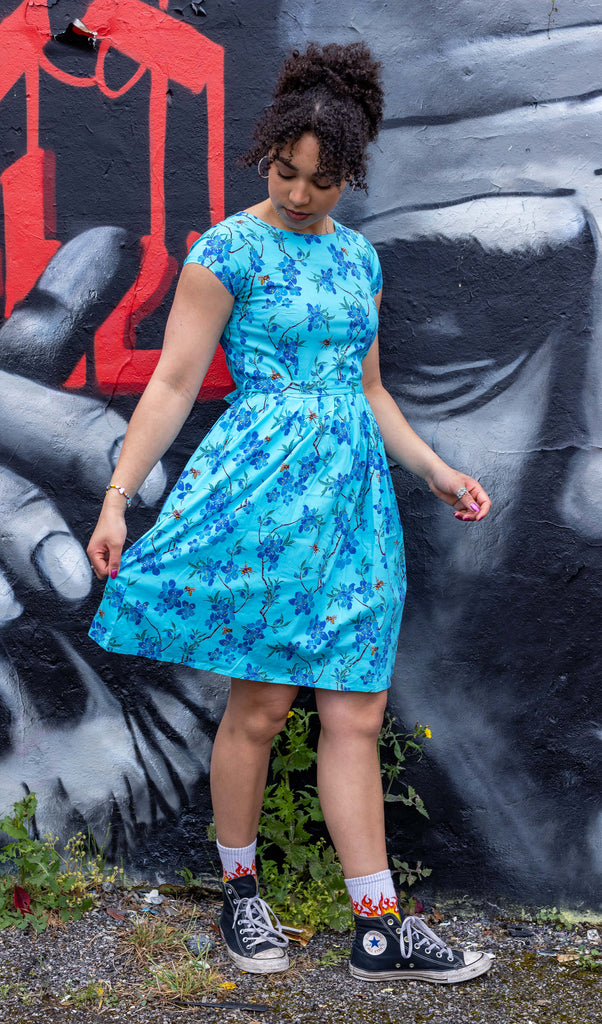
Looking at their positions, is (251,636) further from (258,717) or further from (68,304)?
(68,304)

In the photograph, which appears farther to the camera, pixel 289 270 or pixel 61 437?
pixel 61 437

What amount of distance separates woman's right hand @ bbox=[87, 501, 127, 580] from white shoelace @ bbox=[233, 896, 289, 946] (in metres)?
0.91

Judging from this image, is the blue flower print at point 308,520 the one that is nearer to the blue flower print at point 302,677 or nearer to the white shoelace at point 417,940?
the blue flower print at point 302,677

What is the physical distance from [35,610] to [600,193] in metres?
1.93

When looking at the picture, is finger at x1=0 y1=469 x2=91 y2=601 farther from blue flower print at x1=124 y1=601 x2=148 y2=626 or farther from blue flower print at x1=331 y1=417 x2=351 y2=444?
blue flower print at x1=331 y1=417 x2=351 y2=444

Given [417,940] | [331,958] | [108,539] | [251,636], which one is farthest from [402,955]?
[108,539]

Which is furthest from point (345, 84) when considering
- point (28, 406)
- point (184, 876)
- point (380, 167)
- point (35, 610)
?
point (184, 876)

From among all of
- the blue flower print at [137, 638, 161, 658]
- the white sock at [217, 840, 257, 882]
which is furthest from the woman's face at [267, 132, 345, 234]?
the white sock at [217, 840, 257, 882]

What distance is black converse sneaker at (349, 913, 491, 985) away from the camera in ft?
6.73

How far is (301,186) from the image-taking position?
1904 millimetres

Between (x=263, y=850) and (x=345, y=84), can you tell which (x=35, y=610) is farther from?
(x=345, y=84)

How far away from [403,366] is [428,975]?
1.53 metres

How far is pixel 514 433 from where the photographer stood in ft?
8.13

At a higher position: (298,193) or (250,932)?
(298,193)
